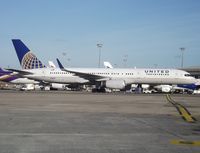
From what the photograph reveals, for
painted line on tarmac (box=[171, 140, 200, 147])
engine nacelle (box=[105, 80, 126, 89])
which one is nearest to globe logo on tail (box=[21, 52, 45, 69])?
engine nacelle (box=[105, 80, 126, 89])

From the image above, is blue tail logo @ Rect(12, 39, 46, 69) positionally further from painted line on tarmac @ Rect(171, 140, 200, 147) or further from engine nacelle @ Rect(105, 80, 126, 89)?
painted line on tarmac @ Rect(171, 140, 200, 147)

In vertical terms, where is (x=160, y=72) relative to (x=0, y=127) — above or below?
above

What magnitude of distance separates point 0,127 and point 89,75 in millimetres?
42926

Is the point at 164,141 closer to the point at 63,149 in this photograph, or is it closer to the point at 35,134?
the point at 63,149

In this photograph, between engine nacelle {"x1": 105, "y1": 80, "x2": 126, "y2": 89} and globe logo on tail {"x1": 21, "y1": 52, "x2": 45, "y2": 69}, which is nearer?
engine nacelle {"x1": 105, "y1": 80, "x2": 126, "y2": 89}

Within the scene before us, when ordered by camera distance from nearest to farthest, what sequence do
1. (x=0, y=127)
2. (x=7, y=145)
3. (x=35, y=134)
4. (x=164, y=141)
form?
1. (x=7, y=145)
2. (x=164, y=141)
3. (x=35, y=134)
4. (x=0, y=127)

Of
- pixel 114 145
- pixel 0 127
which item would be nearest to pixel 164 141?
pixel 114 145

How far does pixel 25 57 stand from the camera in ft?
199

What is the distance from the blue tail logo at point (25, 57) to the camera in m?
60.7

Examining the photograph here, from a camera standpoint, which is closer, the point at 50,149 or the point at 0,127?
the point at 50,149

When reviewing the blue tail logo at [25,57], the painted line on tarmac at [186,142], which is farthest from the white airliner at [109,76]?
the painted line on tarmac at [186,142]

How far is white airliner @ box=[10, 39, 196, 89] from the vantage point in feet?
174

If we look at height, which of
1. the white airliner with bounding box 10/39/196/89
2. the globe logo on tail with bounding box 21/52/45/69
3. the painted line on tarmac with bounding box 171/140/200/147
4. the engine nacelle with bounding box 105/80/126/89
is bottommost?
the painted line on tarmac with bounding box 171/140/200/147

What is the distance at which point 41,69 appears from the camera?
2323 inches
